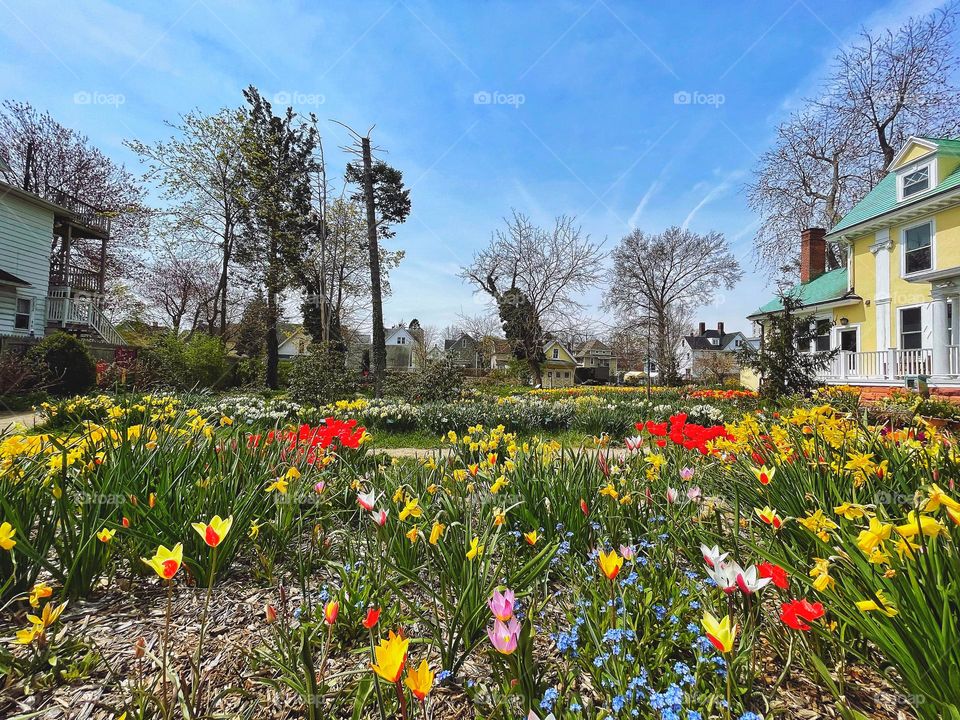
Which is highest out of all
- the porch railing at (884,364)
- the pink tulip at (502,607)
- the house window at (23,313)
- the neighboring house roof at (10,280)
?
the neighboring house roof at (10,280)

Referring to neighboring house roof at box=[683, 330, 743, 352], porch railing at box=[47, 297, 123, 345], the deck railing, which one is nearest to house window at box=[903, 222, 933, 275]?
porch railing at box=[47, 297, 123, 345]

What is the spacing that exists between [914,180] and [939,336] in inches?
235

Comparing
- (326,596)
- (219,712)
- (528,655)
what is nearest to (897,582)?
(528,655)

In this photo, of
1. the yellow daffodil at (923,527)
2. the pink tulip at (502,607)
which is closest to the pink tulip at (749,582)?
the yellow daffodil at (923,527)

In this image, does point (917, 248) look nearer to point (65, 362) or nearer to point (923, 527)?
point (923, 527)

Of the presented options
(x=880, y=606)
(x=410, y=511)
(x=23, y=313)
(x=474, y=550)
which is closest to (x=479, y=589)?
(x=474, y=550)

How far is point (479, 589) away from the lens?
1.60 meters

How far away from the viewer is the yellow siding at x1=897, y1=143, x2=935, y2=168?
45.8 ft

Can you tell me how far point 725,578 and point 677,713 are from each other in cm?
39

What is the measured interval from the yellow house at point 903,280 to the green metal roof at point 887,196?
0.14ft

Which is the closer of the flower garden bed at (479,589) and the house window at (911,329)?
the flower garden bed at (479,589)

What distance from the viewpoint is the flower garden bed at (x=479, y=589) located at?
1188mm

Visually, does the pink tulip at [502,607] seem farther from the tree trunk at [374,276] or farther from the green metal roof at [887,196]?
the green metal roof at [887,196]

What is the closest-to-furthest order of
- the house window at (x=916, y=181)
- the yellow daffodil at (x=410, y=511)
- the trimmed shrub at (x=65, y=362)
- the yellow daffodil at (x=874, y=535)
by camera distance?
the yellow daffodil at (x=874, y=535) → the yellow daffodil at (x=410, y=511) → the trimmed shrub at (x=65, y=362) → the house window at (x=916, y=181)
